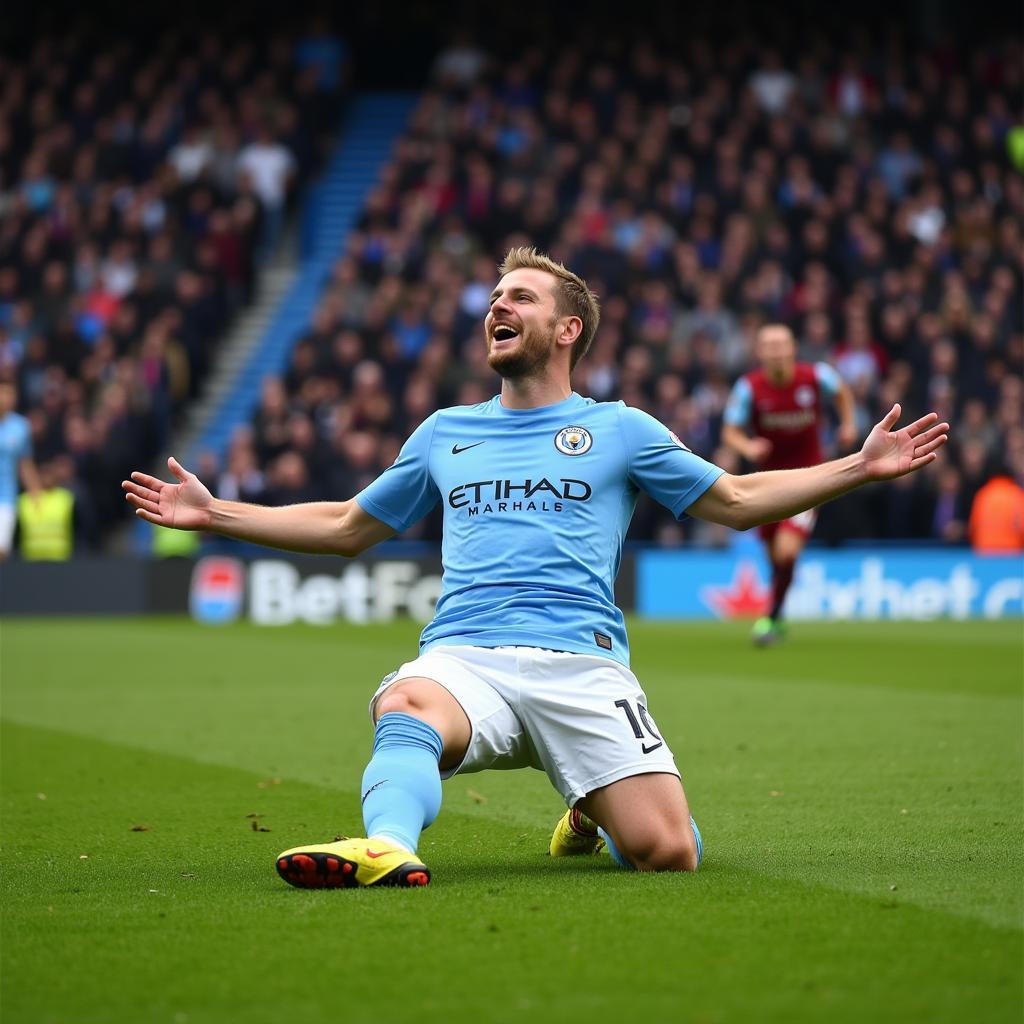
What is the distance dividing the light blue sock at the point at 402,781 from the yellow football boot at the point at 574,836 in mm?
684

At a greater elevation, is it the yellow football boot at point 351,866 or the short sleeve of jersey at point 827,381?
the short sleeve of jersey at point 827,381

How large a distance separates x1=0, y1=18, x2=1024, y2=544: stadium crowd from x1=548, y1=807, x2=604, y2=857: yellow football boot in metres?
16.0

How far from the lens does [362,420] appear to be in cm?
2283

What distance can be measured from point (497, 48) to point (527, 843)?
25.8 metres

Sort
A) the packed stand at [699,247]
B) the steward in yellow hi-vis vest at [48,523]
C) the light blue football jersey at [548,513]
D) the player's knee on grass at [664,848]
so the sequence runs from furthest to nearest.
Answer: the packed stand at [699,247] → the steward in yellow hi-vis vest at [48,523] → the light blue football jersey at [548,513] → the player's knee on grass at [664,848]

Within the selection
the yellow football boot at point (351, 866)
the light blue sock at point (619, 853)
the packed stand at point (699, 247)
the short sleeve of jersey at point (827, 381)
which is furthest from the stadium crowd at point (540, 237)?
the yellow football boot at point (351, 866)

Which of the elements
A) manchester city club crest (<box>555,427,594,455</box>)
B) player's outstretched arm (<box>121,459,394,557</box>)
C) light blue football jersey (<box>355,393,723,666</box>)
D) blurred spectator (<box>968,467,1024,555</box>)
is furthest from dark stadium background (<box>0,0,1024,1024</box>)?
manchester city club crest (<box>555,427,594,455</box>)

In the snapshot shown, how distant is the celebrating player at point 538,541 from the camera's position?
17.5ft

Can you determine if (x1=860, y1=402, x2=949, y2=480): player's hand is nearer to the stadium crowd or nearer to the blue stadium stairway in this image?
the stadium crowd

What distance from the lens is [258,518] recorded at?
5758mm

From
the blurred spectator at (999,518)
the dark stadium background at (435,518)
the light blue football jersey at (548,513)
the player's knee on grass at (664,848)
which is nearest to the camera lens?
the dark stadium background at (435,518)

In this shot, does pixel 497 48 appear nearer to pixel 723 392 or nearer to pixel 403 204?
pixel 403 204

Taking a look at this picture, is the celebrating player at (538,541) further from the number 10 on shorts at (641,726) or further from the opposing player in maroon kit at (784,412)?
the opposing player in maroon kit at (784,412)

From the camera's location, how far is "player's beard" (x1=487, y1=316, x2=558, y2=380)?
18.6 ft
